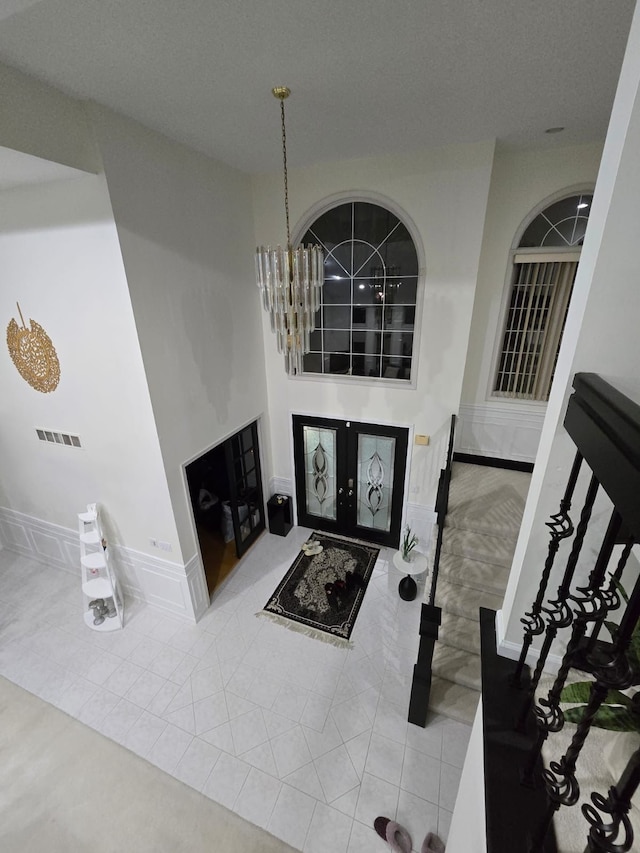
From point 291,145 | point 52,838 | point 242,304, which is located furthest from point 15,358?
point 52,838

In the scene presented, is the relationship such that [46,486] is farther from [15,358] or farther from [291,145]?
[291,145]

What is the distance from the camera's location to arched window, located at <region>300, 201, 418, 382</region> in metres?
3.95

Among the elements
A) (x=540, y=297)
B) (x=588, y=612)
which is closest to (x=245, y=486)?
(x=540, y=297)

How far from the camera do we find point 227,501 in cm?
526

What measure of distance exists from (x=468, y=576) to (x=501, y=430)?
195 centimetres

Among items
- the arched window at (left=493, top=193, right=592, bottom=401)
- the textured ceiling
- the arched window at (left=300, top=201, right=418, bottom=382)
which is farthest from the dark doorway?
the arched window at (left=493, top=193, right=592, bottom=401)

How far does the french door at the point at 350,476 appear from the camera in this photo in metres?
4.68

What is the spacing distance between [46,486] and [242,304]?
308cm

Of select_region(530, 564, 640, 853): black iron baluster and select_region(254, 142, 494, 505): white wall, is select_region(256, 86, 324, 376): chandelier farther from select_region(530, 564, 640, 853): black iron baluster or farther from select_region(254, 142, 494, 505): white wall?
select_region(530, 564, 640, 853): black iron baluster

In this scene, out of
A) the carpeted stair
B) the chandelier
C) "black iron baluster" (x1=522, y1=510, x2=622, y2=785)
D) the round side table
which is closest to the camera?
"black iron baluster" (x1=522, y1=510, x2=622, y2=785)

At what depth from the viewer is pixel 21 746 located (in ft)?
9.66

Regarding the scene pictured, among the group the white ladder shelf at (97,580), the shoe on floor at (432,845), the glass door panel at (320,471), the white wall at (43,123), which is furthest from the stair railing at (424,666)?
the white wall at (43,123)

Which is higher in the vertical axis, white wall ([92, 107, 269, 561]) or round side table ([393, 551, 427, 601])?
white wall ([92, 107, 269, 561])

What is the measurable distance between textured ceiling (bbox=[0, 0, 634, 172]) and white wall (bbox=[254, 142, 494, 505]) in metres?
0.47
